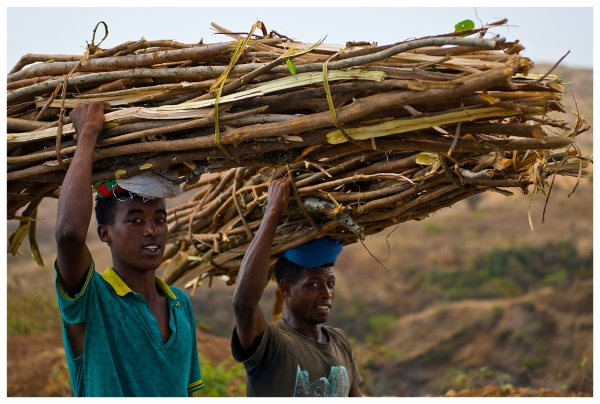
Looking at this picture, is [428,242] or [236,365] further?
[428,242]

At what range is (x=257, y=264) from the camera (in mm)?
2695

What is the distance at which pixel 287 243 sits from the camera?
9.89 feet

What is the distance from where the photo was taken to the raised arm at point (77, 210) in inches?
82.2

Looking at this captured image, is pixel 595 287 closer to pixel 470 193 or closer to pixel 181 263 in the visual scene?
pixel 470 193

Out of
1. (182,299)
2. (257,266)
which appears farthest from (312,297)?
(182,299)

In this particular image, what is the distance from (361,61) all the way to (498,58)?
1.23 feet

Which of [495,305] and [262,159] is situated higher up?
[262,159]

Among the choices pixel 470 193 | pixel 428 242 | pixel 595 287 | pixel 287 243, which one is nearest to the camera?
pixel 470 193

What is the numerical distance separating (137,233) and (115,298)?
25cm

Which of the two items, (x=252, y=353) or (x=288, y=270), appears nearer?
(x=252, y=353)

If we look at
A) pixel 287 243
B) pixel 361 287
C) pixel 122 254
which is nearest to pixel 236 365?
pixel 287 243

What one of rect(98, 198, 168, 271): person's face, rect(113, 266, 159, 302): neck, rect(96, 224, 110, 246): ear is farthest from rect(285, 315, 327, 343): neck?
rect(96, 224, 110, 246): ear

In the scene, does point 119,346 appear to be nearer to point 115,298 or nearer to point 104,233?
point 115,298

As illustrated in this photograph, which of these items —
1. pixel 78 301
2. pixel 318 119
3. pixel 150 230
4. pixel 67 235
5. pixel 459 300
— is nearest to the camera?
pixel 318 119
